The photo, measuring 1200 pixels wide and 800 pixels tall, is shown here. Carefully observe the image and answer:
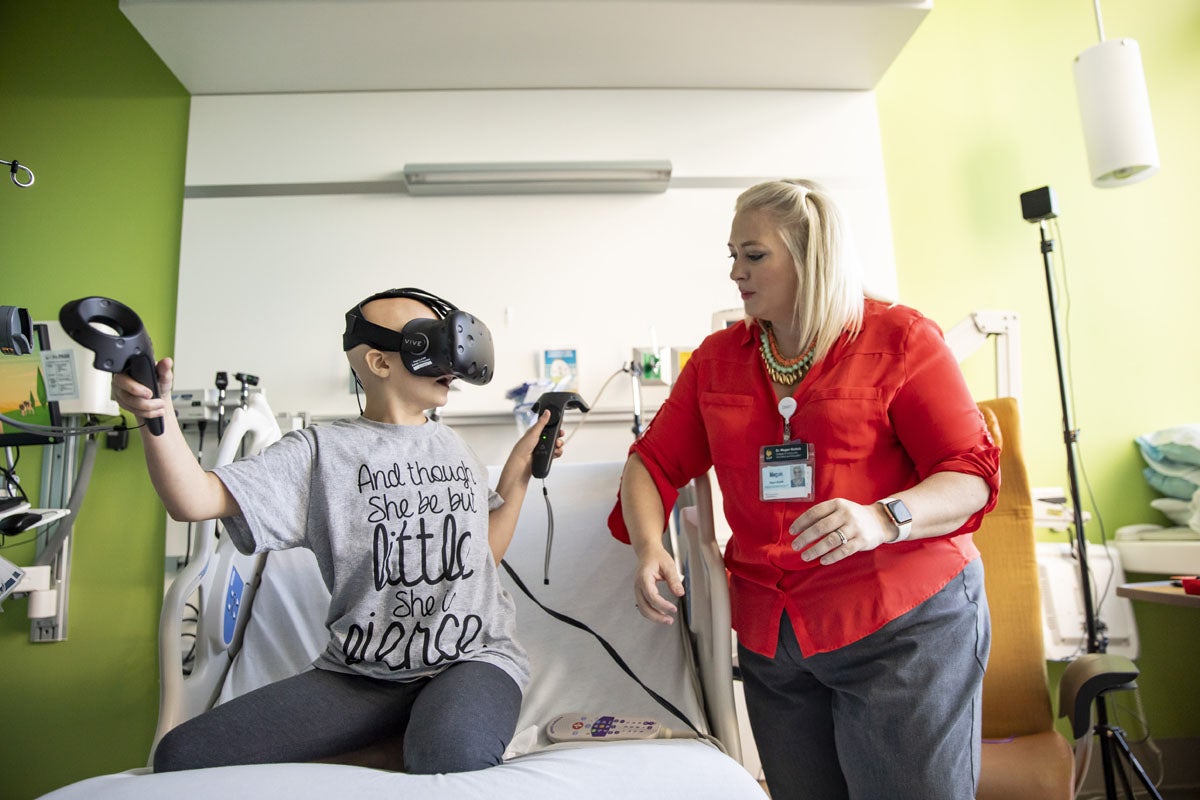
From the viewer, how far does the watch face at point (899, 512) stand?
1177mm

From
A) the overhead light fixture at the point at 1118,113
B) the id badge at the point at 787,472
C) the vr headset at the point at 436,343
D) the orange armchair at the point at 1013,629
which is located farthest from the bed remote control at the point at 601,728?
the overhead light fixture at the point at 1118,113

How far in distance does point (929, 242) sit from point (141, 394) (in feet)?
9.34

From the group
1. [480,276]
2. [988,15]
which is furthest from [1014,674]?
[988,15]

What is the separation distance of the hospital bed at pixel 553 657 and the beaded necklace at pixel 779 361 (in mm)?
289

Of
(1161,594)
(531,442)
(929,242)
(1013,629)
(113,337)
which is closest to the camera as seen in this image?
(113,337)

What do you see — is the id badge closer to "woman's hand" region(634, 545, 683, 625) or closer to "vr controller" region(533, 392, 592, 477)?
"woman's hand" region(634, 545, 683, 625)

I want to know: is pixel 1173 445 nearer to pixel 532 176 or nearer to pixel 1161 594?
pixel 1161 594

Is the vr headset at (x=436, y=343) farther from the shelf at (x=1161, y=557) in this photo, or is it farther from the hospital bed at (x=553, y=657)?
the shelf at (x=1161, y=557)

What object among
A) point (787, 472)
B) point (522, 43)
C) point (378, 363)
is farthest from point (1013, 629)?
point (522, 43)

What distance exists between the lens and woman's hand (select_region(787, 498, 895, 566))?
1.13 m

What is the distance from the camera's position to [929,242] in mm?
3066

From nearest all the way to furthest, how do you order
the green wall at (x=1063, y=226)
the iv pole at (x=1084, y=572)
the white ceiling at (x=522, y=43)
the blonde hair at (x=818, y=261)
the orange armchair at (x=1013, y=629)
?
the blonde hair at (x=818, y=261), the orange armchair at (x=1013, y=629), the iv pole at (x=1084, y=572), the white ceiling at (x=522, y=43), the green wall at (x=1063, y=226)

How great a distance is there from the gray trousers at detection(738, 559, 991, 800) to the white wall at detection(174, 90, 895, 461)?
158 cm

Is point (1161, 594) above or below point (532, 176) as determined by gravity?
below
